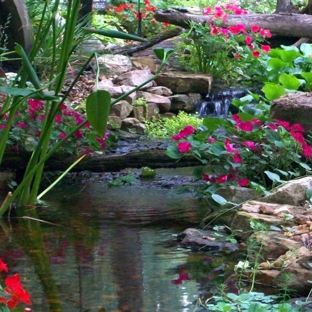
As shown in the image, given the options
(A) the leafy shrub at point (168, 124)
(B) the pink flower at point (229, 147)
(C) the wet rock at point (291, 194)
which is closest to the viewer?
(C) the wet rock at point (291, 194)

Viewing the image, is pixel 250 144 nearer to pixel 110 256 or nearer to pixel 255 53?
pixel 110 256

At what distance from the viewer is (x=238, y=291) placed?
9.25 ft

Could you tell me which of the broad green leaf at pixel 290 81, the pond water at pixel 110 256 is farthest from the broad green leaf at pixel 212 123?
the broad green leaf at pixel 290 81

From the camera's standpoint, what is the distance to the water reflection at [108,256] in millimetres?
2770

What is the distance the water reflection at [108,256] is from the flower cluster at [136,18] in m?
7.97

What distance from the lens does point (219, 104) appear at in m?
9.41

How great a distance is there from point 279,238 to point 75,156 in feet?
7.14

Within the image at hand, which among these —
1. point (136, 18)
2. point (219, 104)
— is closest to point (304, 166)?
point (219, 104)

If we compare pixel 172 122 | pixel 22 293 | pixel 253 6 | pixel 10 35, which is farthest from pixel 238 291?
pixel 253 6

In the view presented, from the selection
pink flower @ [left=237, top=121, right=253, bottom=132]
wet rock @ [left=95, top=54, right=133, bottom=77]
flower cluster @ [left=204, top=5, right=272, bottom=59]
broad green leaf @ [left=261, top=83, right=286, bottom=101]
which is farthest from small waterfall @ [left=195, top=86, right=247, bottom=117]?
pink flower @ [left=237, top=121, right=253, bottom=132]

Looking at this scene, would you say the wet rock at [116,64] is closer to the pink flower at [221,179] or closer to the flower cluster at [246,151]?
the flower cluster at [246,151]

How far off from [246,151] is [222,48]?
5574 millimetres

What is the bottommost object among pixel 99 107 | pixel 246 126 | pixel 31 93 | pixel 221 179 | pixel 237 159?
pixel 221 179

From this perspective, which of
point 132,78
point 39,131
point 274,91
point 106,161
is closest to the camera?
point 106,161
